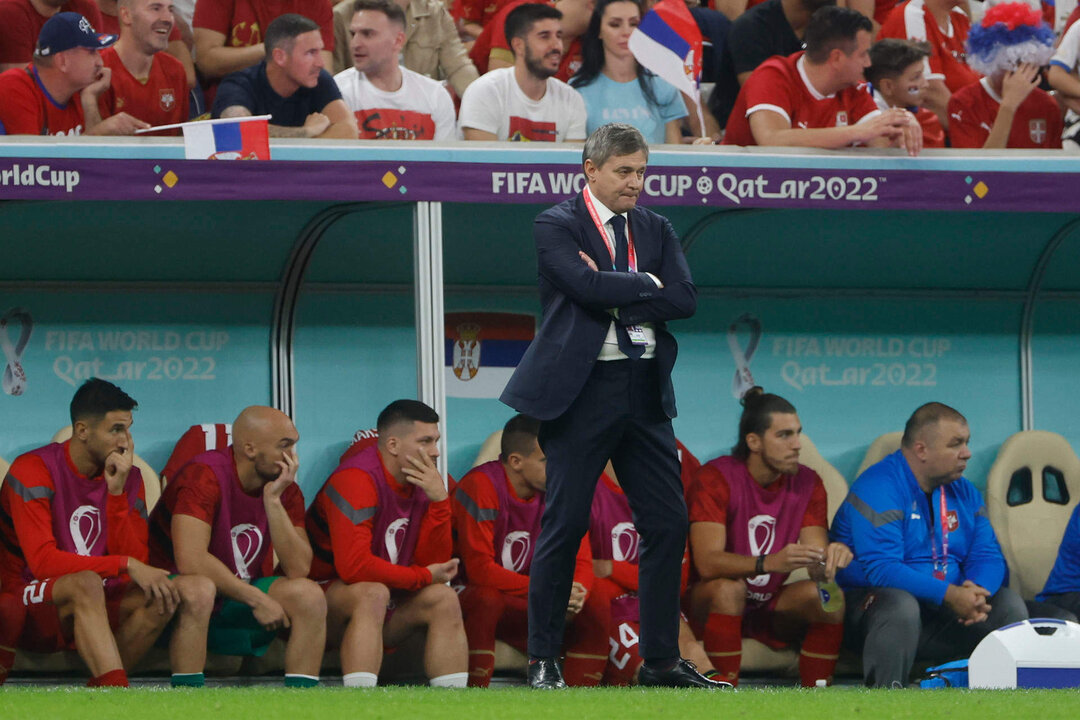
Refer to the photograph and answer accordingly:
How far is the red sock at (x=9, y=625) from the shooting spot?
571cm

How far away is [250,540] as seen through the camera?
6.16m

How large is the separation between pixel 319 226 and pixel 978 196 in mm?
2719

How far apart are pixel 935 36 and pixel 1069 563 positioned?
10.3 feet

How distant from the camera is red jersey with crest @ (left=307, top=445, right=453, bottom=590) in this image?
5.82m

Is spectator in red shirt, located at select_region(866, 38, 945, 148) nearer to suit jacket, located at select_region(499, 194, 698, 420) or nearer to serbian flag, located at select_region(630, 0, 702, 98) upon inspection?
serbian flag, located at select_region(630, 0, 702, 98)

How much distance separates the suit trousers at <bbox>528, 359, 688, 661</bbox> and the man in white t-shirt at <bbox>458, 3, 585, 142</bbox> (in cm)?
284

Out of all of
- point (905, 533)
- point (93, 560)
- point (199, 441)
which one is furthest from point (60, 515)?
point (905, 533)

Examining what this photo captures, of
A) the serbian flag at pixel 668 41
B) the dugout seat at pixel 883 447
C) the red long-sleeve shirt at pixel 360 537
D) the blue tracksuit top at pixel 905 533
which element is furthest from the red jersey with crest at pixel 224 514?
the dugout seat at pixel 883 447

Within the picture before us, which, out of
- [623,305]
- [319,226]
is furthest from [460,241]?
[623,305]

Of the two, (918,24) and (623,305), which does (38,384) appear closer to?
(623,305)

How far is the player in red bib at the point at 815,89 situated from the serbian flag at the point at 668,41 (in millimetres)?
306

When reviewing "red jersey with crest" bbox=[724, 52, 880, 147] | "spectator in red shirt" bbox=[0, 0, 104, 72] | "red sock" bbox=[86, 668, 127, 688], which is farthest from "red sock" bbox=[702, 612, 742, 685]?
"spectator in red shirt" bbox=[0, 0, 104, 72]

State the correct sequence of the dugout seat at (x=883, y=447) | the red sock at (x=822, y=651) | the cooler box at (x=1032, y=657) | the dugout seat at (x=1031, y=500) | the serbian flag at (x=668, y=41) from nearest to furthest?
the cooler box at (x=1032, y=657) < the red sock at (x=822, y=651) < the serbian flag at (x=668, y=41) < the dugout seat at (x=1031, y=500) < the dugout seat at (x=883, y=447)

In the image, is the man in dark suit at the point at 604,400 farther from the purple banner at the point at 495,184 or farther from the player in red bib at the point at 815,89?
the player in red bib at the point at 815,89
